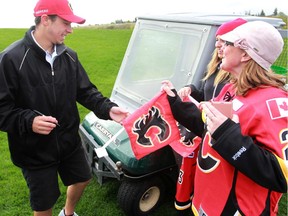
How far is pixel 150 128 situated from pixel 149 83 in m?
1.26

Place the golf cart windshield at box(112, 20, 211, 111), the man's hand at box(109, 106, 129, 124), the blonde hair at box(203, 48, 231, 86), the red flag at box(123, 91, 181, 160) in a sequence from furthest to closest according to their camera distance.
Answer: the golf cart windshield at box(112, 20, 211, 111) < the man's hand at box(109, 106, 129, 124) < the blonde hair at box(203, 48, 231, 86) < the red flag at box(123, 91, 181, 160)

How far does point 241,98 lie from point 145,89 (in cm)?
192

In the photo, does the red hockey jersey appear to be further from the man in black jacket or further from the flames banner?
the man in black jacket

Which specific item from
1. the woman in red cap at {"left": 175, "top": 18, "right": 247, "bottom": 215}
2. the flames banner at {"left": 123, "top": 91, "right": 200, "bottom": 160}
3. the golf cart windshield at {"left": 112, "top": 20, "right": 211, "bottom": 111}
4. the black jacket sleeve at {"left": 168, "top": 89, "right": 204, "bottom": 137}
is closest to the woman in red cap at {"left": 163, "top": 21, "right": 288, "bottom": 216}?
the black jacket sleeve at {"left": 168, "top": 89, "right": 204, "bottom": 137}

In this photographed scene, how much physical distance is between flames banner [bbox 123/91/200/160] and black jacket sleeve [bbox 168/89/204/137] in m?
0.11

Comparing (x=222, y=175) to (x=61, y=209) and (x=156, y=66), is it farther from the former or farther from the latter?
(x=61, y=209)

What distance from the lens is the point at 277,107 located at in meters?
1.49

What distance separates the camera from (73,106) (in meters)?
2.52

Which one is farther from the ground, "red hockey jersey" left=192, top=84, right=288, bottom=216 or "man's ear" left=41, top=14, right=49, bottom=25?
"man's ear" left=41, top=14, right=49, bottom=25

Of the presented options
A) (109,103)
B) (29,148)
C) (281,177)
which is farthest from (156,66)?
(281,177)

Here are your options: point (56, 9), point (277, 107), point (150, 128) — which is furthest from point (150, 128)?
point (56, 9)

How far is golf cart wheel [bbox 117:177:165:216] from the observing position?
2.90 meters

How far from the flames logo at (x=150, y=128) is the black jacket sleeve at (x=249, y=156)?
0.85 meters

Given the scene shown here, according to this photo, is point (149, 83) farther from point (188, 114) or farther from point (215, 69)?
point (188, 114)
